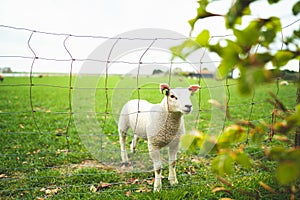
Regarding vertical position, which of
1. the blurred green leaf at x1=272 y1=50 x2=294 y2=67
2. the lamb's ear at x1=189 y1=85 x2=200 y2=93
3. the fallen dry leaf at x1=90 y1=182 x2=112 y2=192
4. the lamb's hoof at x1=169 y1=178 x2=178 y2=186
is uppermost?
the blurred green leaf at x1=272 y1=50 x2=294 y2=67

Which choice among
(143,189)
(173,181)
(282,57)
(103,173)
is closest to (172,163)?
(173,181)

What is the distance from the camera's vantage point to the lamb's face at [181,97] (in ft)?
9.88

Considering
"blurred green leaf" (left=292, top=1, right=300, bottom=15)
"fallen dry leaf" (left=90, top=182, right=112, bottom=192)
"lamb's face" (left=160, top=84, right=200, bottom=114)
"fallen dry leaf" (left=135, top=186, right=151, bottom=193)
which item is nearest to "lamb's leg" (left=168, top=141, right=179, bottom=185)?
"fallen dry leaf" (left=135, top=186, right=151, bottom=193)

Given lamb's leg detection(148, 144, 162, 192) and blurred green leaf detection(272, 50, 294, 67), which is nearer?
blurred green leaf detection(272, 50, 294, 67)

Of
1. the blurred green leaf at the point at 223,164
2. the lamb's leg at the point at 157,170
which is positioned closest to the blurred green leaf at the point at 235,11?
the blurred green leaf at the point at 223,164

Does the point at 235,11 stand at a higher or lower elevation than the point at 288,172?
higher

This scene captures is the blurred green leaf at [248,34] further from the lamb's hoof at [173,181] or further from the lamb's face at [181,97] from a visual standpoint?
the lamb's hoof at [173,181]

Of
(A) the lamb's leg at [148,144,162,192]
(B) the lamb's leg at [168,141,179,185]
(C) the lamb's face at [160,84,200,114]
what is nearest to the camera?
(C) the lamb's face at [160,84,200,114]

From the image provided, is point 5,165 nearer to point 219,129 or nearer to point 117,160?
point 117,160

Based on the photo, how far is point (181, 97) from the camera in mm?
3037

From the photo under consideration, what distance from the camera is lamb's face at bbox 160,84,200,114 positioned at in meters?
3.01

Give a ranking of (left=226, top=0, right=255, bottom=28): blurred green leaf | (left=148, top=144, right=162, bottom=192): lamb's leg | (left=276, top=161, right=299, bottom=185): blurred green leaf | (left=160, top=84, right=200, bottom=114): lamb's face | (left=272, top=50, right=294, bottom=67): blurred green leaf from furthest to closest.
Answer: (left=148, top=144, right=162, bottom=192): lamb's leg, (left=160, top=84, right=200, bottom=114): lamb's face, (left=272, top=50, right=294, bottom=67): blurred green leaf, (left=226, top=0, right=255, bottom=28): blurred green leaf, (left=276, top=161, right=299, bottom=185): blurred green leaf

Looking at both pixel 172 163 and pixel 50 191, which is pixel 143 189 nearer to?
pixel 172 163

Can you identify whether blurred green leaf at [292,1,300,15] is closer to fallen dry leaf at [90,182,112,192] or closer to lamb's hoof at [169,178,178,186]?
lamb's hoof at [169,178,178,186]
